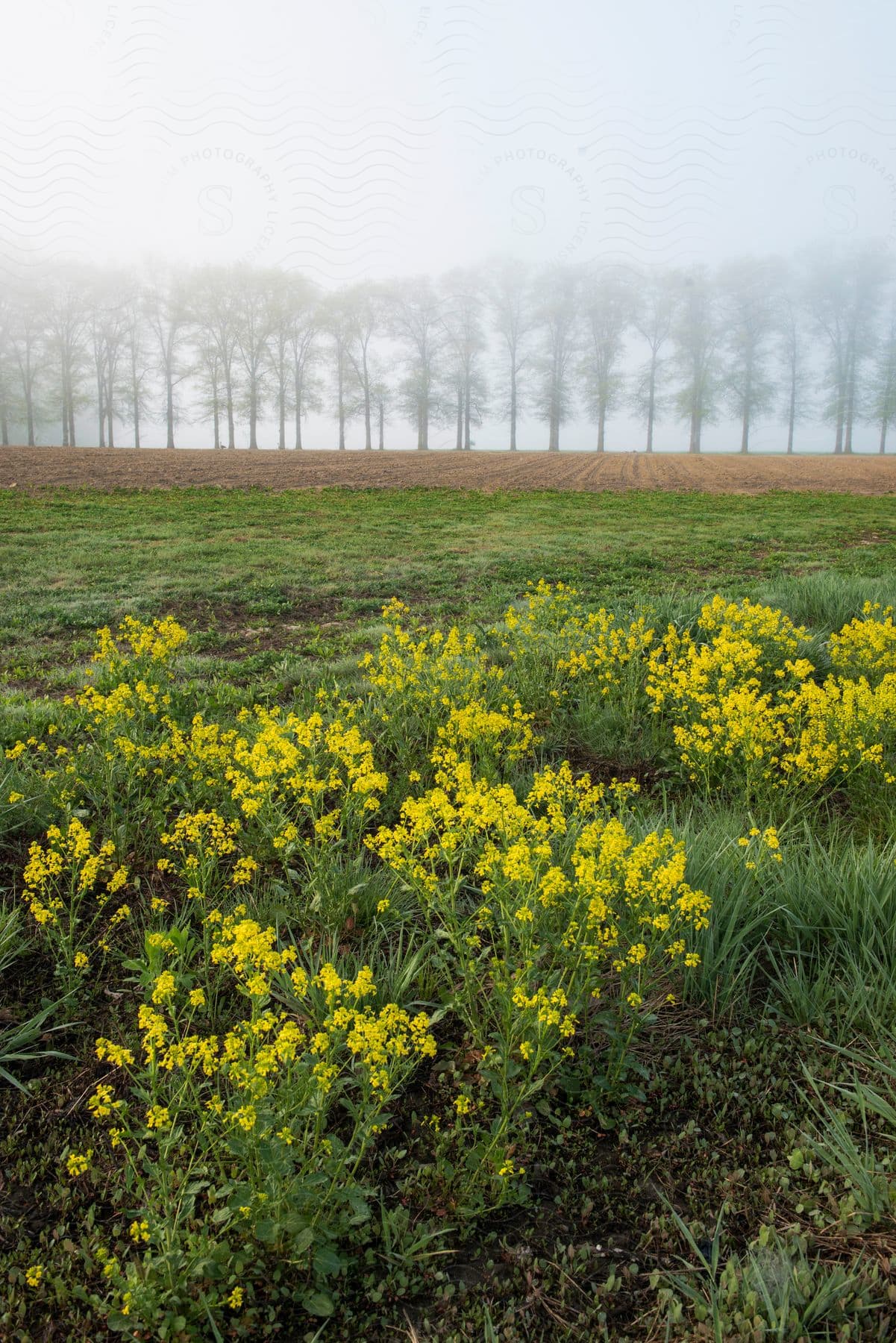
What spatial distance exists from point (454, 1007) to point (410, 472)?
29866mm

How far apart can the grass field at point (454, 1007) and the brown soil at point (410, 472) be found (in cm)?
2154

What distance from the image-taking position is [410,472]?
31.0m

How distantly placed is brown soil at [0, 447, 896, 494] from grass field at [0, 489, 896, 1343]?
21535 millimetres

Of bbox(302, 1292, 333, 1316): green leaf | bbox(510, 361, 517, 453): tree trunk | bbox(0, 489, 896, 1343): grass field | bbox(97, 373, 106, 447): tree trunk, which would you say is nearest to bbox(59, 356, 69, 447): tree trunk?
bbox(97, 373, 106, 447): tree trunk

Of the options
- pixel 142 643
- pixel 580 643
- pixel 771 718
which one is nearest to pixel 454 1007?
pixel 771 718

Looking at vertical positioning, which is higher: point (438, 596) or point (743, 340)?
point (743, 340)

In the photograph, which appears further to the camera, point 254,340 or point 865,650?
point 254,340

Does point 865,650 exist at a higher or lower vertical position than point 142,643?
lower

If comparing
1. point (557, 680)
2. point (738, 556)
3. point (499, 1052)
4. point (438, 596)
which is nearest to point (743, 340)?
point (738, 556)

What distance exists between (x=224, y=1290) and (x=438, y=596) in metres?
8.83

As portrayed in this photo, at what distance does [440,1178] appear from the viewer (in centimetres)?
221

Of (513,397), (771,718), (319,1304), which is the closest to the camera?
(319,1304)

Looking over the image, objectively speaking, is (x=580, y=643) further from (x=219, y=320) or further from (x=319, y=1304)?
(x=219, y=320)

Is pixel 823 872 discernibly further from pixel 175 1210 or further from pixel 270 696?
pixel 270 696
